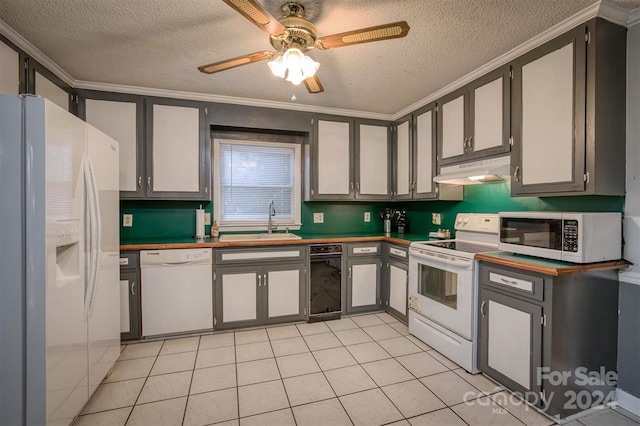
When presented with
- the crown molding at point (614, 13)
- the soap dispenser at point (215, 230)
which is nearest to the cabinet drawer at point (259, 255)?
the soap dispenser at point (215, 230)

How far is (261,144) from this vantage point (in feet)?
11.3

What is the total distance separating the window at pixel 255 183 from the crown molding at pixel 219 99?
1.47ft

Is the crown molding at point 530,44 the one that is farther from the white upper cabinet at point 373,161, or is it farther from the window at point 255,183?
the window at point 255,183

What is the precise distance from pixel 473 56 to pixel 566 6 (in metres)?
0.60

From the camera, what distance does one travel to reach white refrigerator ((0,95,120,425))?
4.14 feet

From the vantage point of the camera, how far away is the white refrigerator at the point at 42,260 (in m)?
1.26

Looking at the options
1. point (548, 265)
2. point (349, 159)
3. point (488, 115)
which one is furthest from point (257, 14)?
point (349, 159)

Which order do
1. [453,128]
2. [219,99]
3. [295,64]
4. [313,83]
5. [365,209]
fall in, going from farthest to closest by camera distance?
1. [365,209]
2. [219,99]
3. [453,128]
4. [313,83]
5. [295,64]

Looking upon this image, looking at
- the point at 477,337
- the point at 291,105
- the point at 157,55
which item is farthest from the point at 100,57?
the point at 477,337

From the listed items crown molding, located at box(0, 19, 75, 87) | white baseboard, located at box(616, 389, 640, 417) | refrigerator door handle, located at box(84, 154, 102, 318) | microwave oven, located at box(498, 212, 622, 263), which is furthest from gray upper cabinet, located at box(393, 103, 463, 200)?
crown molding, located at box(0, 19, 75, 87)

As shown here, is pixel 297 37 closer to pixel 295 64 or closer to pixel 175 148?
pixel 295 64

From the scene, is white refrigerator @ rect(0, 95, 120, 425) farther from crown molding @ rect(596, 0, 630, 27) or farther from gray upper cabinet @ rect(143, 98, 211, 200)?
crown molding @ rect(596, 0, 630, 27)

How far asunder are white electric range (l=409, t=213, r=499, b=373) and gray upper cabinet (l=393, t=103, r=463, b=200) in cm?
38

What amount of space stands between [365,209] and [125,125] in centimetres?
276
